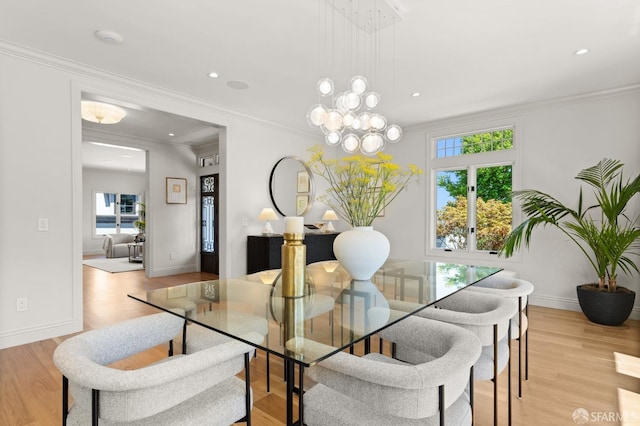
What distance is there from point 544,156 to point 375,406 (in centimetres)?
446

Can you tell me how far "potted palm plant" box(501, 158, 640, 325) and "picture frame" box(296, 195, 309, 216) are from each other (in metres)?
3.14

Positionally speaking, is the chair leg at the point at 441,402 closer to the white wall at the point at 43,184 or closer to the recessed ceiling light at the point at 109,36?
the recessed ceiling light at the point at 109,36

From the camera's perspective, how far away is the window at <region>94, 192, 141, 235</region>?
1051 cm

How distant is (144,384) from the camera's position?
3.03 ft

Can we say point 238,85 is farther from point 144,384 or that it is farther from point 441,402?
point 441,402

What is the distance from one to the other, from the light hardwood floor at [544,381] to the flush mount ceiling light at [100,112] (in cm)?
243

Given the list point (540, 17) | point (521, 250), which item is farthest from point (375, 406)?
point (521, 250)

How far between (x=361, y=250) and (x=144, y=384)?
1.21m

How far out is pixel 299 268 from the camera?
5.18ft

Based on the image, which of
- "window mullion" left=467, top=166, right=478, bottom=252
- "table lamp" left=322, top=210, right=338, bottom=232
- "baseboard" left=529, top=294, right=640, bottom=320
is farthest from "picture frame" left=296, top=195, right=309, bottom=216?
"baseboard" left=529, top=294, right=640, bottom=320

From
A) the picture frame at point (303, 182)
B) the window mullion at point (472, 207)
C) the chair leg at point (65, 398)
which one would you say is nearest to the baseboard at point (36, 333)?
the chair leg at point (65, 398)

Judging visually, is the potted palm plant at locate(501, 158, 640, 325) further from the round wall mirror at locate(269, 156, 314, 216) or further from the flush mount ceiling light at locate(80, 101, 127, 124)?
the flush mount ceiling light at locate(80, 101, 127, 124)

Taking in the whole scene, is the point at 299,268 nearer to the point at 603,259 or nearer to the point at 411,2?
the point at 411,2

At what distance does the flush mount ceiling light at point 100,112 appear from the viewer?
397 cm
